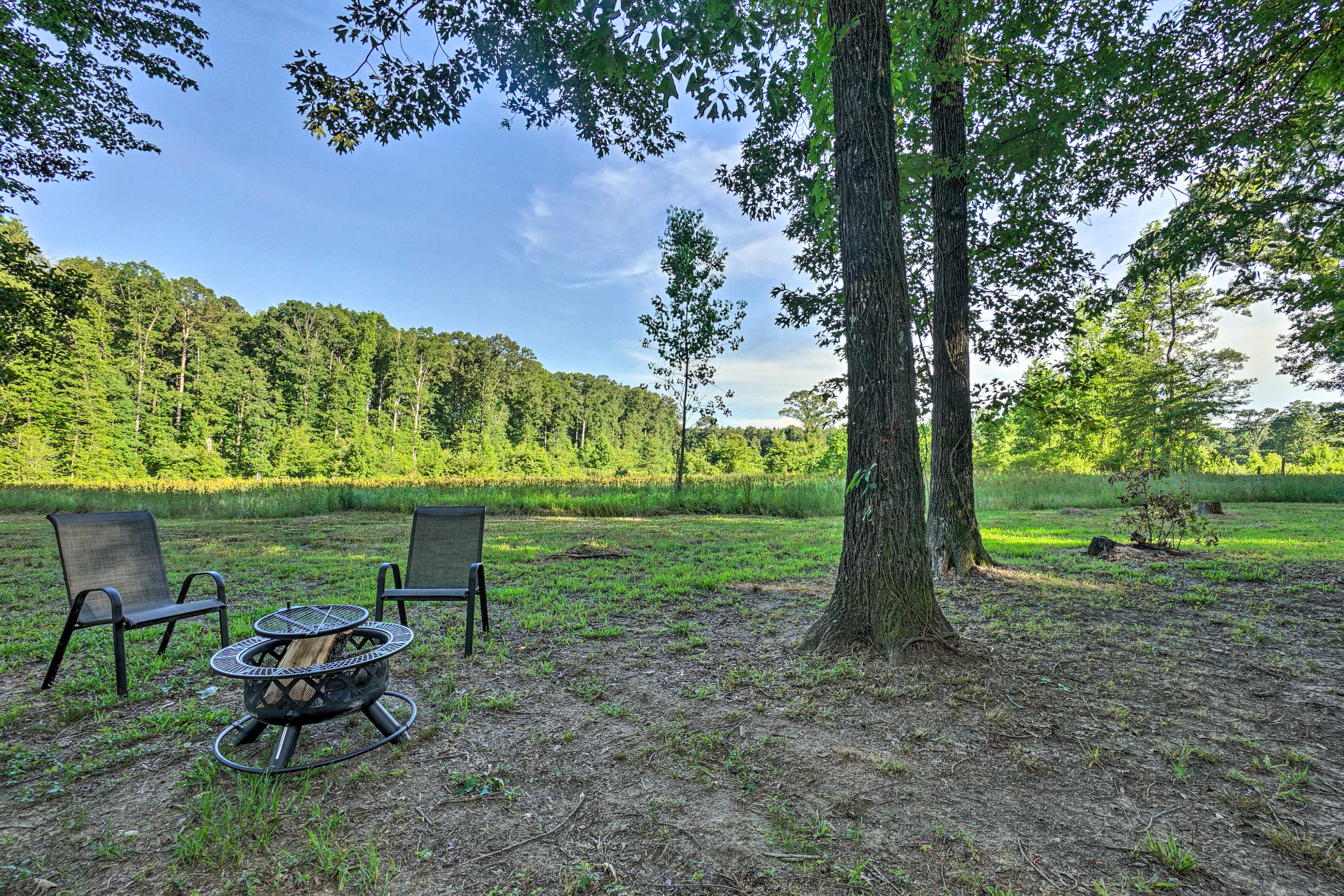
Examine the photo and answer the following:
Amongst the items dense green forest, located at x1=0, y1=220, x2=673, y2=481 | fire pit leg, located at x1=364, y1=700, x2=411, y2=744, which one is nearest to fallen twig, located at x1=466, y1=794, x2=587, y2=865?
fire pit leg, located at x1=364, y1=700, x2=411, y2=744

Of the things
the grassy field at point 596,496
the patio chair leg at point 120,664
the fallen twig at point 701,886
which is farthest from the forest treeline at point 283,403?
the fallen twig at point 701,886

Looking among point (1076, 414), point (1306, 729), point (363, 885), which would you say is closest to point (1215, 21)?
point (1076, 414)

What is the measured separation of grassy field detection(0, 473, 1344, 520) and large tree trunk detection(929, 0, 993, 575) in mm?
6885

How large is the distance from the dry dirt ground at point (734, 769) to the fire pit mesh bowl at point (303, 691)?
15cm

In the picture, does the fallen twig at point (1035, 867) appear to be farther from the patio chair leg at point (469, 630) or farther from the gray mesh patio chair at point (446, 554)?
the gray mesh patio chair at point (446, 554)

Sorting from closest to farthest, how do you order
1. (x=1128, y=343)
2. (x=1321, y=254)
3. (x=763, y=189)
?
1. (x=1321, y=254)
2. (x=763, y=189)
3. (x=1128, y=343)

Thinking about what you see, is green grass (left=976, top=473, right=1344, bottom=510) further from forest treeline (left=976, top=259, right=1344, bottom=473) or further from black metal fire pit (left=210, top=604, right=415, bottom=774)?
black metal fire pit (left=210, top=604, right=415, bottom=774)

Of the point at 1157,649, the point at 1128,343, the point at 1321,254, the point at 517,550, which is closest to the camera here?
the point at 1157,649

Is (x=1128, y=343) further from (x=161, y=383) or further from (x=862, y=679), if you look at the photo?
(x=161, y=383)

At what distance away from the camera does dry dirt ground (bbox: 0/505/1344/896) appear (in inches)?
58.1

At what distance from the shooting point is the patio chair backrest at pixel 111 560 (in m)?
2.88

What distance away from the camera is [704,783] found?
192 centimetres

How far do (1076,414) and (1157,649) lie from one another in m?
3.85

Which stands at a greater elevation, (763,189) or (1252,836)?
(763,189)
